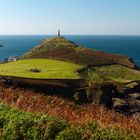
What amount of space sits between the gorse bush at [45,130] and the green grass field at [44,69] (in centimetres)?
3755

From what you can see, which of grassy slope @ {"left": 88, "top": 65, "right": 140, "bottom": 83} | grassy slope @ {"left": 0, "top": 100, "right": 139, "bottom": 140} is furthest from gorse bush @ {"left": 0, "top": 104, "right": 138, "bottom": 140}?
grassy slope @ {"left": 88, "top": 65, "right": 140, "bottom": 83}

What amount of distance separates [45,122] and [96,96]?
29731 millimetres

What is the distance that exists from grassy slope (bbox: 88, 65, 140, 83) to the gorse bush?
41106 mm

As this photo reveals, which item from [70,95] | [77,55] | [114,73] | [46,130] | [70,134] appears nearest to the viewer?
[70,134]

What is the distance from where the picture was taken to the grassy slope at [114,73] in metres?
55.9

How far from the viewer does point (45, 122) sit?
38.5 ft

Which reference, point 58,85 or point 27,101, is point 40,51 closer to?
point 58,85

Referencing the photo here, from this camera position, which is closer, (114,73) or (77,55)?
(114,73)

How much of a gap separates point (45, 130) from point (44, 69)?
46.1 m

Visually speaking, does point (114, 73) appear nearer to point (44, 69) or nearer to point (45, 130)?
point (44, 69)

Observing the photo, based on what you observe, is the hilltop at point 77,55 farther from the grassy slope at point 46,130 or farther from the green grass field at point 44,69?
the grassy slope at point 46,130

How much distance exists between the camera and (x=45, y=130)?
11.3 meters

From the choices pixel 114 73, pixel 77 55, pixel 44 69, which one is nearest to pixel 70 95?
pixel 44 69

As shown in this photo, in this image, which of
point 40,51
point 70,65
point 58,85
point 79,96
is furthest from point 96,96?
point 40,51
